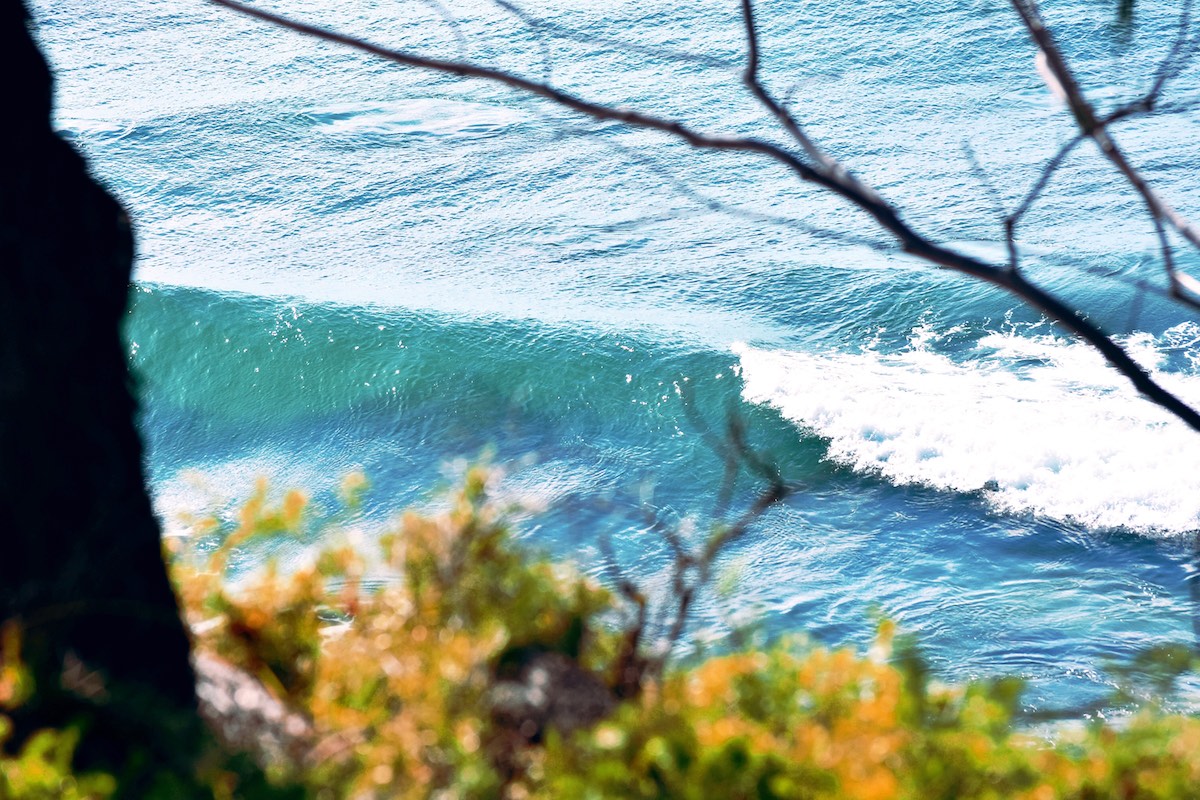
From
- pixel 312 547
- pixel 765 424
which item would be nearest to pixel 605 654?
pixel 312 547

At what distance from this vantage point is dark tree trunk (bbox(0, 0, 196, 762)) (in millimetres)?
1015

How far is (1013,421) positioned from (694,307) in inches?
48.8

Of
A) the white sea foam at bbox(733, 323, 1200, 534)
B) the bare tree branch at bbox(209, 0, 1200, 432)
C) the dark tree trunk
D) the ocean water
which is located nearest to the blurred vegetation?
the dark tree trunk

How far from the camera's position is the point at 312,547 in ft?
10.4

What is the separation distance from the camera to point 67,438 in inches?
41.2

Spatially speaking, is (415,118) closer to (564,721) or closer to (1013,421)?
(1013,421)

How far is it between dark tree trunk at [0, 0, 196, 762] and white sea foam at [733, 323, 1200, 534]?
281 cm

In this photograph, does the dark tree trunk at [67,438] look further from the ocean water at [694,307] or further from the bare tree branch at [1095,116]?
the ocean water at [694,307]

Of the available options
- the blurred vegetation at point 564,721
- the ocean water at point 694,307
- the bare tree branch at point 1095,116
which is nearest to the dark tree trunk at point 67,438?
the blurred vegetation at point 564,721

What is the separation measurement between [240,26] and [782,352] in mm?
4316

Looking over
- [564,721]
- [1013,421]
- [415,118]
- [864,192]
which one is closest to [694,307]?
[1013,421]

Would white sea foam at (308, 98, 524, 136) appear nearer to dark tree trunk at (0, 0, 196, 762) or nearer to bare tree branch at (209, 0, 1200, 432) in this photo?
dark tree trunk at (0, 0, 196, 762)

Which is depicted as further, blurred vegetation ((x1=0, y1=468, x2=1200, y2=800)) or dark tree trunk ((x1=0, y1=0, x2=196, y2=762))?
dark tree trunk ((x1=0, y1=0, x2=196, y2=762))

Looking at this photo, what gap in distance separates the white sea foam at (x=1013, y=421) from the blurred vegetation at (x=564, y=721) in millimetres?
2489
